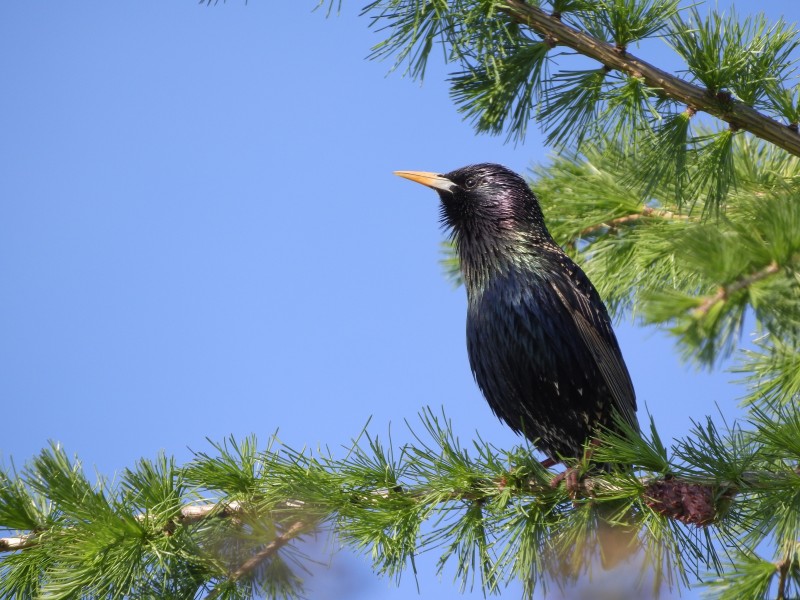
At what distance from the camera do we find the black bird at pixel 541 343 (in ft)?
10.5

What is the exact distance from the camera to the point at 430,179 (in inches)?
152

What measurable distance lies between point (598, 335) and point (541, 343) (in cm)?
26

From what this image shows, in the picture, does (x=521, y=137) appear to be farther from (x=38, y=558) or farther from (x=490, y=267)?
(x=38, y=558)

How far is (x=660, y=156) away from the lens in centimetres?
256

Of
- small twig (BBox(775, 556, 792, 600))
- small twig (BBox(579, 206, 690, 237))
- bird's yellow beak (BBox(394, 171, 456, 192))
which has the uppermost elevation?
bird's yellow beak (BBox(394, 171, 456, 192))

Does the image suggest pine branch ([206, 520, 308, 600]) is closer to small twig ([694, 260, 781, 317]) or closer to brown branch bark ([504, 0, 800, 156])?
small twig ([694, 260, 781, 317])

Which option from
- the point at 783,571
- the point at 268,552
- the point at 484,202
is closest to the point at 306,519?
the point at 268,552

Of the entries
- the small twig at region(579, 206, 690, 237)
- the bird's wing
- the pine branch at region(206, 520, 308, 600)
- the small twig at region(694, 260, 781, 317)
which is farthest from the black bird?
the small twig at region(694, 260, 781, 317)

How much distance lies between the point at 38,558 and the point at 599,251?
2276 mm

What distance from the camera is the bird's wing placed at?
326cm

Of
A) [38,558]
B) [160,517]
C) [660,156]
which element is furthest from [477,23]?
[38,558]

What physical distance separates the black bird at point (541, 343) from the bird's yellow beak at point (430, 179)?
0.39 metres

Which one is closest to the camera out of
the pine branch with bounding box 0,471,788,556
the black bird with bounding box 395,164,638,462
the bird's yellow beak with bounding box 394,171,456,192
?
the pine branch with bounding box 0,471,788,556

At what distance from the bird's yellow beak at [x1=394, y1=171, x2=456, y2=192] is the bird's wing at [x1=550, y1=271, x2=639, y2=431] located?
761 millimetres
